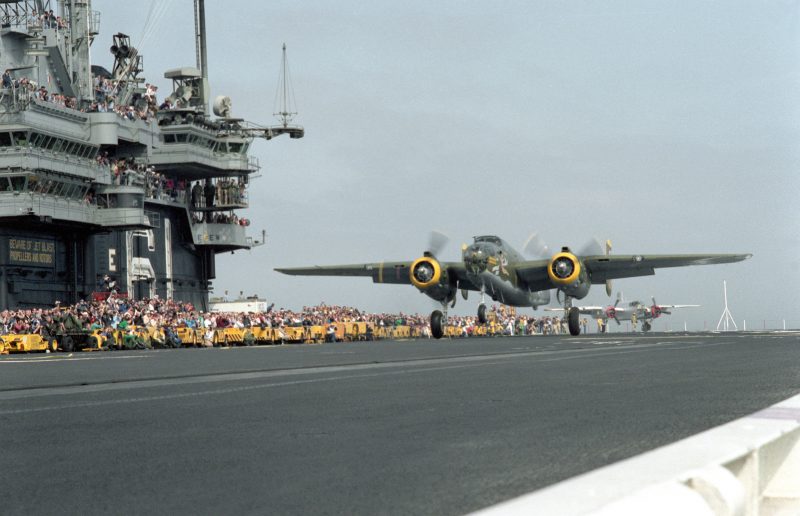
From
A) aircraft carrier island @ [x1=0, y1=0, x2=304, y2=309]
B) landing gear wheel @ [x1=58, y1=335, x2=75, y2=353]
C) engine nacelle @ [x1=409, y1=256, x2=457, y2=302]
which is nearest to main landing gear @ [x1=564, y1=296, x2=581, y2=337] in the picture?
engine nacelle @ [x1=409, y1=256, x2=457, y2=302]

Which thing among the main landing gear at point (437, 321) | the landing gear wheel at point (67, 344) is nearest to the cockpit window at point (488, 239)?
the main landing gear at point (437, 321)

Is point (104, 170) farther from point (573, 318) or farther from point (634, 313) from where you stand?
point (634, 313)

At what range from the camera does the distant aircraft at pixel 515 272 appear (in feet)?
155

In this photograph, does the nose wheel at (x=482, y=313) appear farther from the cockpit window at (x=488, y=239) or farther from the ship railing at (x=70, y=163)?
the ship railing at (x=70, y=163)

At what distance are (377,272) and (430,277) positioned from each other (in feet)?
31.4

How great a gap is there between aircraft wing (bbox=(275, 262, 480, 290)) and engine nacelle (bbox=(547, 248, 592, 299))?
3937 mm

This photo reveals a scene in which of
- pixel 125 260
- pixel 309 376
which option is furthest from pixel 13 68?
pixel 309 376

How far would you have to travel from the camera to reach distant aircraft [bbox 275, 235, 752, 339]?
155ft

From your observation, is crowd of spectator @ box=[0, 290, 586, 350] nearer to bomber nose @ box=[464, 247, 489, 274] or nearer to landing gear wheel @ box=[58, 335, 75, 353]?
landing gear wheel @ box=[58, 335, 75, 353]

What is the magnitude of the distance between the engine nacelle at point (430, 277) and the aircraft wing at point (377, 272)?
4.33 feet

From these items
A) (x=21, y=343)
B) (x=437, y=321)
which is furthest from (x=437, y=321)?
(x=21, y=343)

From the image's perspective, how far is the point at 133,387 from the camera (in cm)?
1391

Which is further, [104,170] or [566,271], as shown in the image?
[104,170]

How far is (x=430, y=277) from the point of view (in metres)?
47.4
